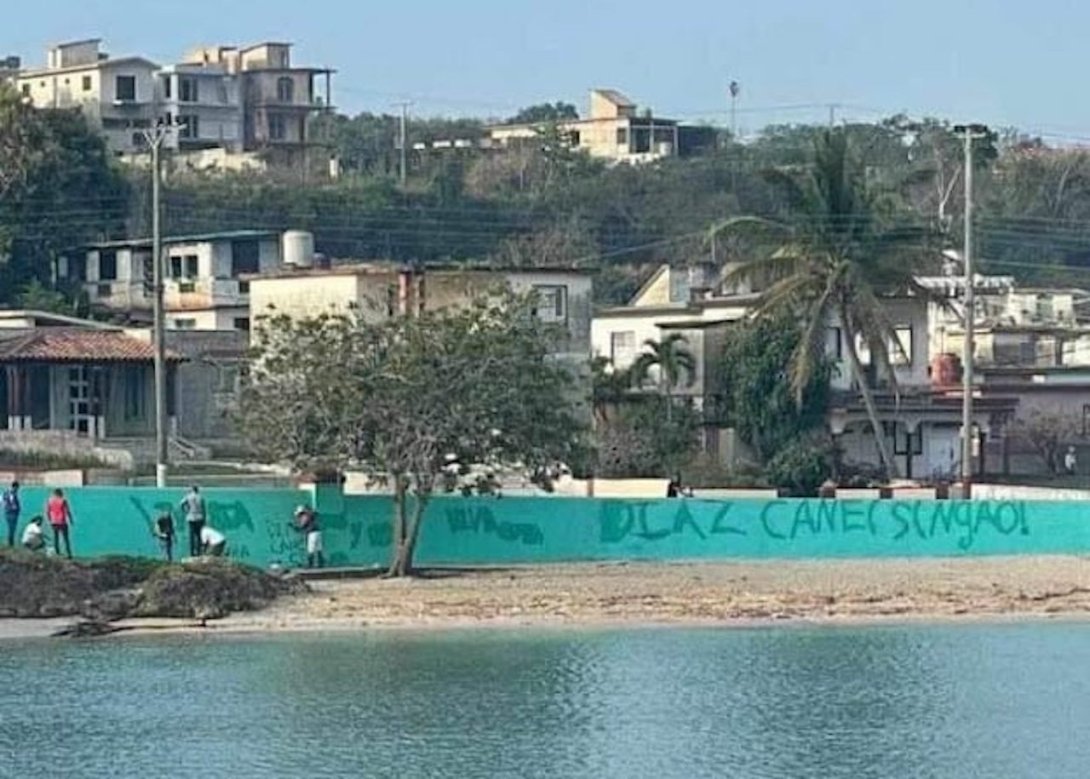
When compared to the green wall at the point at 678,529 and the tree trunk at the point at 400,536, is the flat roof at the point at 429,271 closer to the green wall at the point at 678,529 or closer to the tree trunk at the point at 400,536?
the green wall at the point at 678,529

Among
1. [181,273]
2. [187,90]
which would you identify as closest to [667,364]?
[181,273]

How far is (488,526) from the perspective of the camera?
5503 cm

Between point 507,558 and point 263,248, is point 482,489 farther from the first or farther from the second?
point 263,248

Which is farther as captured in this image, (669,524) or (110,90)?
(110,90)

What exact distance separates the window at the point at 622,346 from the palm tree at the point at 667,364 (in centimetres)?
514

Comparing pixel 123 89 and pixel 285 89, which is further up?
pixel 285 89

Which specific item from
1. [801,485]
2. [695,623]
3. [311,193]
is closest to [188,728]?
[695,623]

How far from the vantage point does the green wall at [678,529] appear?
5388cm

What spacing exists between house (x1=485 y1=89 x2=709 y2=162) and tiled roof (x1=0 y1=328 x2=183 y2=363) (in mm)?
79873

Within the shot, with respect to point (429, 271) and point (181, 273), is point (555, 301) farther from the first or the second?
point (181, 273)

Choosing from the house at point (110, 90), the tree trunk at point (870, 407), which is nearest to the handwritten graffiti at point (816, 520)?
the tree trunk at point (870, 407)

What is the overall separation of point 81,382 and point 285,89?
74223 millimetres

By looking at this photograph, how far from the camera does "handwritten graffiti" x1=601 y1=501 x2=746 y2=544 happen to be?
5591 centimetres

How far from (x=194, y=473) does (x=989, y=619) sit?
2366 centimetres
